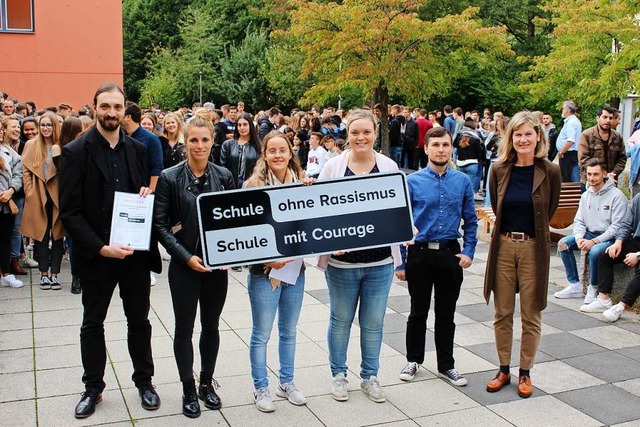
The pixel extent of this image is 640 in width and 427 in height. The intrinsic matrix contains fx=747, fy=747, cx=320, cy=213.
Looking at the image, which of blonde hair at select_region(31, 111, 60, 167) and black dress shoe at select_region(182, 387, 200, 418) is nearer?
black dress shoe at select_region(182, 387, 200, 418)

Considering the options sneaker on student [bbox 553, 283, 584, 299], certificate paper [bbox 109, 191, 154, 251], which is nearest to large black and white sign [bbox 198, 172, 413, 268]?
certificate paper [bbox 109, 191, 154, 251]

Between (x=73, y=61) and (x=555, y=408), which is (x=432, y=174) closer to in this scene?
(x=555, y=408)

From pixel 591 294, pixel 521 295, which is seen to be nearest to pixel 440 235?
pixel 521 295

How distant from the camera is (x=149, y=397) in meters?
5.18

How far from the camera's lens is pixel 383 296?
209 inches

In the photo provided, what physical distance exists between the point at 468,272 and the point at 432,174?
173 inches

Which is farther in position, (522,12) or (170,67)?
(170,67)

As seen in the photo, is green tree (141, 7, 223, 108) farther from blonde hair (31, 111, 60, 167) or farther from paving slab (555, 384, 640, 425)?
paving slab (555, 384, 640, 425)

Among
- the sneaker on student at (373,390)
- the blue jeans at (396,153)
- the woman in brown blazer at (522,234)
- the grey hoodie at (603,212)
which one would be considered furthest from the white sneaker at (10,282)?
the blue jeans at (396,153)

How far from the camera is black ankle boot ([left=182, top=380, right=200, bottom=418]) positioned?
502 cm

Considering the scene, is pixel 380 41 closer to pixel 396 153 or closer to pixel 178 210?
pixel 396 153

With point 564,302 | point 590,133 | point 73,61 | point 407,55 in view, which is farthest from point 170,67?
point 564,302

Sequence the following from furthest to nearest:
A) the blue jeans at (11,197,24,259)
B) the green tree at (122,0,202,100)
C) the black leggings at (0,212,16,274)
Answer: the green tree at (122,0,202,100), the blue jeans at (11,197,24,259), the black leggings at (0,212,16,274)

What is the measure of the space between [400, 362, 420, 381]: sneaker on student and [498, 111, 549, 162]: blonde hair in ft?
5.73
